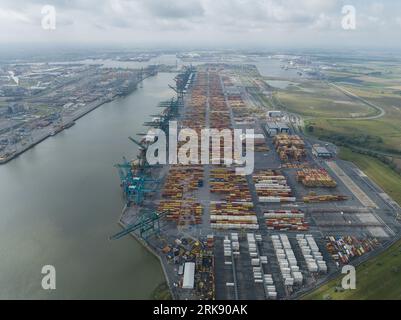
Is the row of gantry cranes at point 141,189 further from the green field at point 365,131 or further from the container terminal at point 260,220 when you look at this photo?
the green field at point 365,131

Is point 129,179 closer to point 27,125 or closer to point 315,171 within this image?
point 315,171

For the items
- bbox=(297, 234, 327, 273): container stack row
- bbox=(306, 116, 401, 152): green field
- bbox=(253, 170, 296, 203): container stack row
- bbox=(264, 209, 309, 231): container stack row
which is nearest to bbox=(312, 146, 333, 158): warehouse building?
bbox=(306, 116, 401, 152): green field

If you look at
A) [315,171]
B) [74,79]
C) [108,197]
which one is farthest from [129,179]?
[74,79]

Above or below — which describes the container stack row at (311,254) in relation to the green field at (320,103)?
below

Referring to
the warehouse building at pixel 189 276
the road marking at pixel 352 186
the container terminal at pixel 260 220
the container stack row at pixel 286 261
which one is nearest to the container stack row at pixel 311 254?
the container terminal at pixel 260 220

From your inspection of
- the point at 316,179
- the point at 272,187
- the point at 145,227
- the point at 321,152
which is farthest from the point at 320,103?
the point at 145,227
